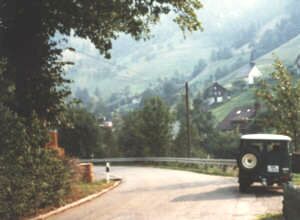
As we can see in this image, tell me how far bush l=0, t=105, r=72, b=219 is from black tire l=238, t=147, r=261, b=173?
6.65m

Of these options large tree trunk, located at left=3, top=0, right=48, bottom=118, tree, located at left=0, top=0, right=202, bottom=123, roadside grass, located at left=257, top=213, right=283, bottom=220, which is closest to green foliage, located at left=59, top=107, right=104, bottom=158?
tree, located at left=0, top=0, right=202, bottom=123

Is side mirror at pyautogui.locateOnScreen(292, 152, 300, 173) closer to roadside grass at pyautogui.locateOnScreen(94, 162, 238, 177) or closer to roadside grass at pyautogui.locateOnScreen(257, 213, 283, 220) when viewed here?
roadside grass at pyautogui.locateOnScreen(94, 162, 238, 177)

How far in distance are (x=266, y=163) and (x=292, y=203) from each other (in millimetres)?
9775

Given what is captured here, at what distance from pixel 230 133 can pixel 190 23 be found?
74854 millimetres

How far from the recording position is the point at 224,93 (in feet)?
647

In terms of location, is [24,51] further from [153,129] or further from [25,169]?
[153,129]

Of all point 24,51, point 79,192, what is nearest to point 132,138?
point 79,192

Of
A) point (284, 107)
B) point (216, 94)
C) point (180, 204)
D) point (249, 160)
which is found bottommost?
point (180, 204)

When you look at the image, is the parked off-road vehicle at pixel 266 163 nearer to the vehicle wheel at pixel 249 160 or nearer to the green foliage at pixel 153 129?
the vehicle wheel at pixel 249 160

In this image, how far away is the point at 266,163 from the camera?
20422 millimetres

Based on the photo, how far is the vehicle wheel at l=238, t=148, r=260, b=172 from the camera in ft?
67.2

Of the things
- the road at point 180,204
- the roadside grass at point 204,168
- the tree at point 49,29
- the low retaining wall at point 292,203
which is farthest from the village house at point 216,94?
the low retaining wall at point 292,203

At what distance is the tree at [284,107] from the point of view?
101 ft

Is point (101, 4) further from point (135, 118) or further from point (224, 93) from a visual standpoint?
point (224, 93)
